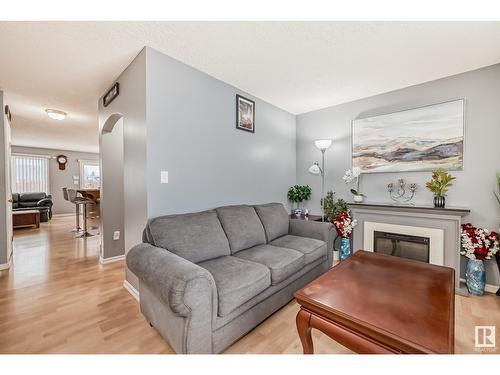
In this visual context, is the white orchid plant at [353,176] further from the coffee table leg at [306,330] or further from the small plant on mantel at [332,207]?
the coffee table leg at [306,330]

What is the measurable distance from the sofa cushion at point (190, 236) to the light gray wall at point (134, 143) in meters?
→ 0.26

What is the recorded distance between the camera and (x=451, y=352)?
2.97 feet

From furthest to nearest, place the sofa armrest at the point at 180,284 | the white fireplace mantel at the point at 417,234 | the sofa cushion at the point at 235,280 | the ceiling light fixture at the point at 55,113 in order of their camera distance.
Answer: the ceiling light fixture at the point at 55,113, the white fireplace mantel at the point at 417,234, the sofa cushion at the point at 235,280, the sofa armrest at the point at 180,284

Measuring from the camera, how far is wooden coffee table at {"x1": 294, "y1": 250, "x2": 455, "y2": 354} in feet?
3.26

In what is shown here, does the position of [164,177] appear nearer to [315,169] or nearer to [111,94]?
[111,94]

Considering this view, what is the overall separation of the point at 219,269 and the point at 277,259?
54 centimetres

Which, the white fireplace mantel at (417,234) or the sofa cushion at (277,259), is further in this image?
the white fireplace mantel at (417,234)

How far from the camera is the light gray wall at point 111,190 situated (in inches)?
119

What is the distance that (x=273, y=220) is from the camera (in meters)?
2.71

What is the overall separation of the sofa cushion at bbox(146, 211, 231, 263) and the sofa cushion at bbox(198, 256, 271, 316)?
0.11m

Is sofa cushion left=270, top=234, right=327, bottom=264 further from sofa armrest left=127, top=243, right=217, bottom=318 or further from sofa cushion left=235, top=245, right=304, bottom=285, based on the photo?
sofa armrest left=127, top=243, right=217, bottom=318

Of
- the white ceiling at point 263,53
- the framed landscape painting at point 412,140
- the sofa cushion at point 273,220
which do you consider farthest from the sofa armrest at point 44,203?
the framed landscape painting at point 412,140

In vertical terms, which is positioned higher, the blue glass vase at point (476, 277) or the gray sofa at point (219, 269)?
the gray sofa at point (219, 269)

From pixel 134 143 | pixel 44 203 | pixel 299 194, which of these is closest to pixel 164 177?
pixel 134 143
